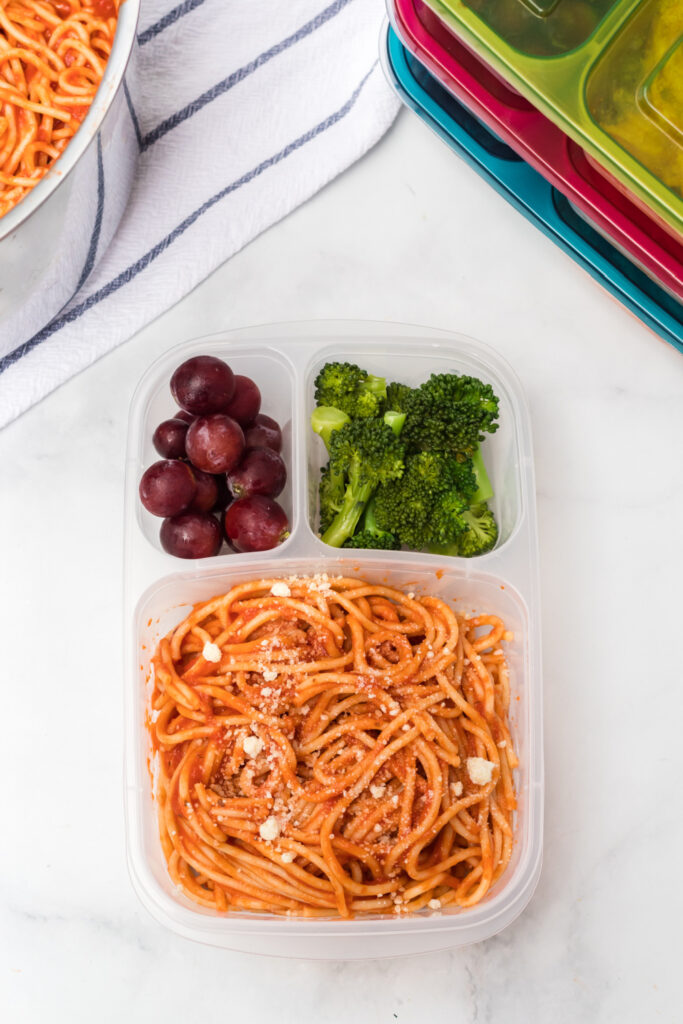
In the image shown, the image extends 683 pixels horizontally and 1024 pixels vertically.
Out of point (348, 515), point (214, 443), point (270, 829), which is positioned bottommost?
point (270, 829)

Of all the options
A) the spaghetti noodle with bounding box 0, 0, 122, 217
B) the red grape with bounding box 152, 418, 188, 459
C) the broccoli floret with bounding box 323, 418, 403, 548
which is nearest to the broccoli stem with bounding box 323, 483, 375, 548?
the broccoli floret with bounding box 323, 418, 403, 548

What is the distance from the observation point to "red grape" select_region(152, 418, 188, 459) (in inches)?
63.0

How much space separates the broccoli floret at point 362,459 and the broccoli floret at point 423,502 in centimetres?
3

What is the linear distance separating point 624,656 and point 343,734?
63 cm

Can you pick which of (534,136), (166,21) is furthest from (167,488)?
(166,21)

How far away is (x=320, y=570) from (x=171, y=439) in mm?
362

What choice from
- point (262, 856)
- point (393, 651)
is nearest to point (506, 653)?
point (393, 651)

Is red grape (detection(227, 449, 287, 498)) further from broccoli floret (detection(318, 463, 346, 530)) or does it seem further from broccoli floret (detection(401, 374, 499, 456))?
broccoli floret (detection(401, 374, 499, 456))

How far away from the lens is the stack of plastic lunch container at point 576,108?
1.26 metres

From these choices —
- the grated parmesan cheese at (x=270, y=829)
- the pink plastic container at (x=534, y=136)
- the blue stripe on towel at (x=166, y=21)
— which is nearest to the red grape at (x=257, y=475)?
the grated parmesan cheese at (x=270, y=829)

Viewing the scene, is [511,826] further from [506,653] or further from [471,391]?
[471,391]

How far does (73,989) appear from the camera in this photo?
1.72 metres

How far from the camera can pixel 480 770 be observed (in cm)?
152

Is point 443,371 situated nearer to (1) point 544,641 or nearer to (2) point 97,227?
(1) point 544,641
